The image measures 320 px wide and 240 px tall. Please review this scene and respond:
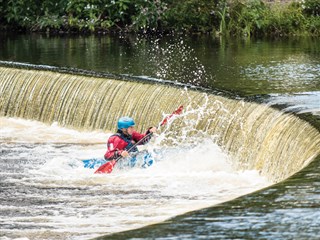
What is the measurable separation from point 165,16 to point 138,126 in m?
13.0

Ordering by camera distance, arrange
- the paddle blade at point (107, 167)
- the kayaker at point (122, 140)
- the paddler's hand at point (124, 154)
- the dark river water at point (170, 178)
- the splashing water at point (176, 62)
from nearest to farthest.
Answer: the dark river water at point (170, 178)
the paddler's hand at point (124, 154)
the paddle blade at point (107, 167)
the kayaker at point (122, 140)
the splashing water at point (176, 62)

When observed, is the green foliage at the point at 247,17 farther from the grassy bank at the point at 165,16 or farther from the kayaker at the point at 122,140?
the kayaker at the point at 122,140

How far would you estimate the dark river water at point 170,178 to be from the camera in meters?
10.1

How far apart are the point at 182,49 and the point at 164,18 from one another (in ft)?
17.3

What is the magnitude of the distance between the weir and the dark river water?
1.01ft

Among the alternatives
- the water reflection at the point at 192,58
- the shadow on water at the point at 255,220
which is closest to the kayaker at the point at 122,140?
the water reflection at the point at 192,58

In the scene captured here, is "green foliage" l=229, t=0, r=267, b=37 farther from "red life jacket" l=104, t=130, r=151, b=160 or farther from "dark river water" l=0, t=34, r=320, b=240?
"red life jacket" l=104, t=130, r=151, b=160

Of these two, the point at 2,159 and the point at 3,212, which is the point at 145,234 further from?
the point at 2,159

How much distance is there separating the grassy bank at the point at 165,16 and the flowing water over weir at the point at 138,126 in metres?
9.43

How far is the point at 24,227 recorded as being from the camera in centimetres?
1211

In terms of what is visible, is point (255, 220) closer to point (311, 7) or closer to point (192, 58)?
point (192, 58)

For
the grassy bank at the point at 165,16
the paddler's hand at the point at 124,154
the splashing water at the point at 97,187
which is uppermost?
the grassy bank at the point at 165,16

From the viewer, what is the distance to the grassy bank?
29.3 meters

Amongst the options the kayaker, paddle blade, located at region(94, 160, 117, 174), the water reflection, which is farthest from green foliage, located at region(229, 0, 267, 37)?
paddle blade, located at region(94, 160, 117, 174)
